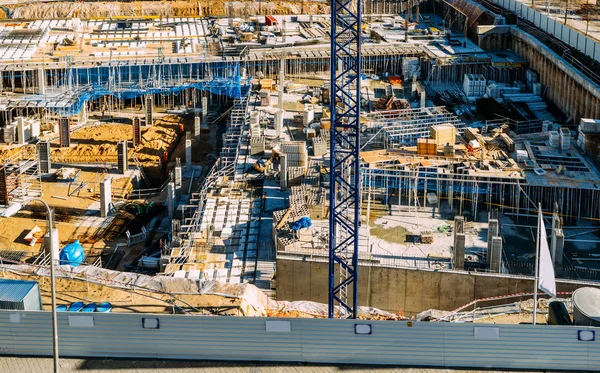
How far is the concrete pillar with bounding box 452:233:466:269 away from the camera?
3890 centimetres

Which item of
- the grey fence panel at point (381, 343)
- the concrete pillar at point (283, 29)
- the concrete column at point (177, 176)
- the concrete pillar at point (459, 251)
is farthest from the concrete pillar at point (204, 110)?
the grey fence panel at point (381, 343)

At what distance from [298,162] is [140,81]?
2517cm

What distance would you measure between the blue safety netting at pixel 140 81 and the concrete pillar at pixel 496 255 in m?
31.7

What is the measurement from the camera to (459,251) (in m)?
39.1

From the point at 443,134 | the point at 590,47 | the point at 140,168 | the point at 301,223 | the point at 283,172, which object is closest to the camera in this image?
the point at 301,223

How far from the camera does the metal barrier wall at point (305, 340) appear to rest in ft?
84.5

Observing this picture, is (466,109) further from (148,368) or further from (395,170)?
(148,368)

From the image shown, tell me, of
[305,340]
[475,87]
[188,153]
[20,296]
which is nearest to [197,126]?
[188,153]

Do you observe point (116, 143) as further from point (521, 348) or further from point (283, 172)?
point (521, 348)

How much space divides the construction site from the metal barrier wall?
373 cm

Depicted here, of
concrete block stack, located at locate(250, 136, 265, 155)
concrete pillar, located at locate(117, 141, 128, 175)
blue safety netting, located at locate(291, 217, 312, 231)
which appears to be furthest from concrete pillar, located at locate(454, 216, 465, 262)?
concrete pillar, located at locate(117, 141, 128, 175)

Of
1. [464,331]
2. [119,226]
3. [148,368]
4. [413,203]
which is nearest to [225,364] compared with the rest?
[148,368]

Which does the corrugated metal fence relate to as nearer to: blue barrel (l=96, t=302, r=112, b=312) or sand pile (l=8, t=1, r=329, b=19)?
sand pile (l=8, t=1, r=329, b=19)

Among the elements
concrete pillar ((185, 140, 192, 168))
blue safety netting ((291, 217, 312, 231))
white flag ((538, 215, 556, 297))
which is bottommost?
concrete pillar ((185, 140, 192, 168))
